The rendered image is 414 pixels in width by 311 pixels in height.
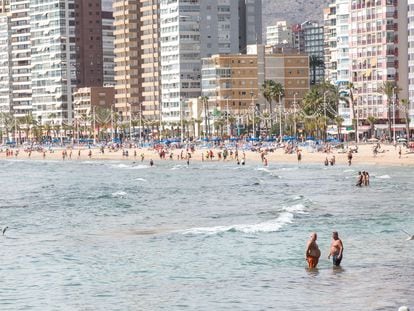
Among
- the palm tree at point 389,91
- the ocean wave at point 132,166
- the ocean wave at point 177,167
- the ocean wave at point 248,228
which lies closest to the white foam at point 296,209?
the ocean wave at point 248,228

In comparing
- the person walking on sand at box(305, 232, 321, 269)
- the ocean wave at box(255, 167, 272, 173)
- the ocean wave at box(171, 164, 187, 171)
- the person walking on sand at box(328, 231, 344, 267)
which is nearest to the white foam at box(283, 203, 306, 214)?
the person walking on sand at box(328, 231, 344, 267)

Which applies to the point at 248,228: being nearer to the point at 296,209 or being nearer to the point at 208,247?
the point at 208,247

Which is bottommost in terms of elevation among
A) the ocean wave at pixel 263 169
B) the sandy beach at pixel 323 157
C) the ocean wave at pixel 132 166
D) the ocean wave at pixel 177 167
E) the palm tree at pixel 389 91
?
the ocean wave at pixel 132 166

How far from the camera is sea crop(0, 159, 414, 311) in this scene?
130 ft

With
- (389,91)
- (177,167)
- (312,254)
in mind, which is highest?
(389,91)

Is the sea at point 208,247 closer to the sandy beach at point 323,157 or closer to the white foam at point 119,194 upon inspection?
the white foam at point 119,194

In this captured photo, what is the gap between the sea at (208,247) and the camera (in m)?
39.7

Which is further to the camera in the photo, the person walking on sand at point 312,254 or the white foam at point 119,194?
the white foam at point 119,194

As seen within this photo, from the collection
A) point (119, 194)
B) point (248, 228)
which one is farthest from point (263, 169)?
point (248, 228)

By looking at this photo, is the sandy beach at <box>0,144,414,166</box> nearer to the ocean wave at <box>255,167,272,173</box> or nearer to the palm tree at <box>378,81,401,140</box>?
the ocean wave at <box>255,167,272,173</box>

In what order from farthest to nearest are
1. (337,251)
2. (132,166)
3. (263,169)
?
1. (132,166)
2. (263,169)
3. (337,251)

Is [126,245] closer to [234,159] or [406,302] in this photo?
[406,302]

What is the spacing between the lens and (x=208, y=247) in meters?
53.9

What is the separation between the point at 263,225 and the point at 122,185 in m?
54.7
